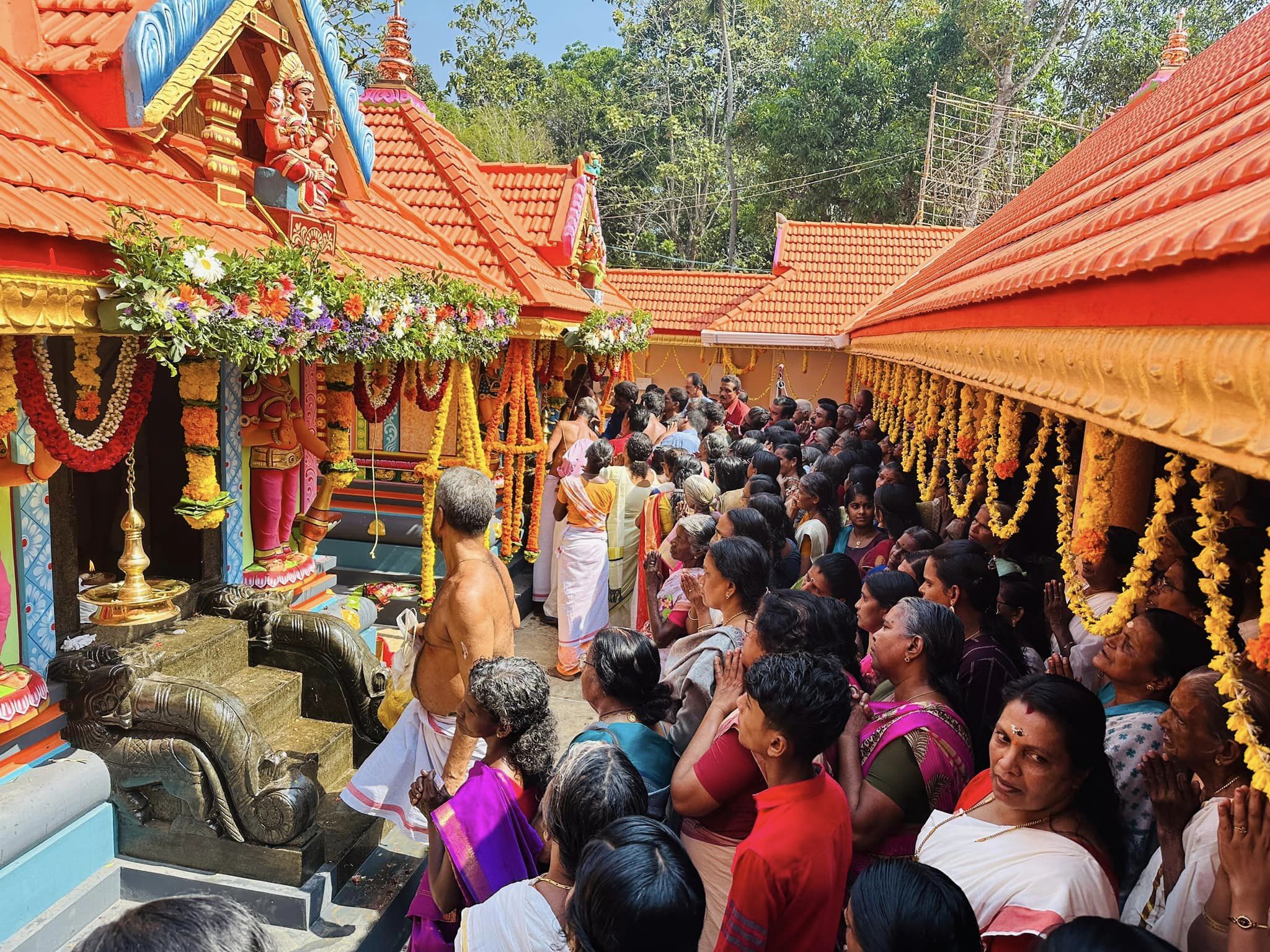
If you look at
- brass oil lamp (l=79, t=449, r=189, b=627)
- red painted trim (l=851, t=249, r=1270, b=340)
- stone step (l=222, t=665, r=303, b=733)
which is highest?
red painted trim (l=851, t=249, r=1270, b=340)

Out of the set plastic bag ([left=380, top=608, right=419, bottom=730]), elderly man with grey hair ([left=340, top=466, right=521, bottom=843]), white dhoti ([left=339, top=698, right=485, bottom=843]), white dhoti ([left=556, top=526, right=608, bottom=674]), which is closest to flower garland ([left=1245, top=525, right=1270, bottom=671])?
elderly man with grey hair ([left=340, top=466, right=521, bottom=843])

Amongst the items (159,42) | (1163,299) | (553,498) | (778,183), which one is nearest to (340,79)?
(159,42)

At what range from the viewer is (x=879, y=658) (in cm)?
269

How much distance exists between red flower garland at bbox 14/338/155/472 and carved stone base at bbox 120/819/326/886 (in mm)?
1797

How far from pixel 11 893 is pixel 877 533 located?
4341 millimetres

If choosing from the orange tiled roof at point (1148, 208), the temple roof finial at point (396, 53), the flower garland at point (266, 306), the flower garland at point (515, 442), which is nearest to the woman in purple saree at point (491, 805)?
the orange tiled roof at point (1148, 208)

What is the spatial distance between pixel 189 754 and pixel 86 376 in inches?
71.7

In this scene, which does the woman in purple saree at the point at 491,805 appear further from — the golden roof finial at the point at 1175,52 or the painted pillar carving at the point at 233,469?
the golden roof finial at the point at 1175,52

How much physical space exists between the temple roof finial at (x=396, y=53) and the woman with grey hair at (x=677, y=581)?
637 cm

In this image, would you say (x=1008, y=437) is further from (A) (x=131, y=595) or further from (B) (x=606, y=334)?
(B) (x=606, y=334)

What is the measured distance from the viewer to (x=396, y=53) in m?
8.88

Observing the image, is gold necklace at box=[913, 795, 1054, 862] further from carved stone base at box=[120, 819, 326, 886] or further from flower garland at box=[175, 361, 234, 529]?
flower garland at box=[175, 361, 234, 529]

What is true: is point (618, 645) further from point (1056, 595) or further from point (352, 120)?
point (352, 120)

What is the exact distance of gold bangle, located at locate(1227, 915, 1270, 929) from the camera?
153 cm
